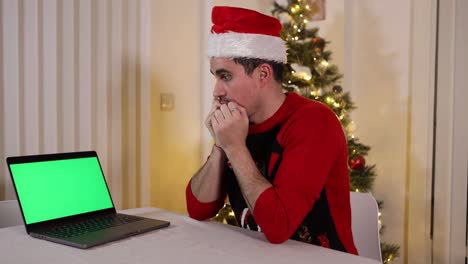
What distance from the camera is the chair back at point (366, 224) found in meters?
1.62

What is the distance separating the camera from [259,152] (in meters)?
1.56

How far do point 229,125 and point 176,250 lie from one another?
45 cm

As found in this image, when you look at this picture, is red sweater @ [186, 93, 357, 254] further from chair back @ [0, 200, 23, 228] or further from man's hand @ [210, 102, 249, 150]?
chair back @ [0, 200, 23, 228]

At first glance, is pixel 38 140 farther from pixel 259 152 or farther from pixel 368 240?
pixel 368 240

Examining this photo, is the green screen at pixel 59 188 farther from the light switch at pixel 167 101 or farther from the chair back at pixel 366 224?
the light switch at pixel 167 101

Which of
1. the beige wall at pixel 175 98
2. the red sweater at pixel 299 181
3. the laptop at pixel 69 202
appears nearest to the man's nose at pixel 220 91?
the red sweater at pixel 299 181

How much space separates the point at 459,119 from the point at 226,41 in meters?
1.91

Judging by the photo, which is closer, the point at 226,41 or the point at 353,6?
the point at 226,41

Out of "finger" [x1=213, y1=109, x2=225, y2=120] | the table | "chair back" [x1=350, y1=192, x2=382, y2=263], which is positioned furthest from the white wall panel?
"chair back" [x1=350, y1=192, x2=382, y2=263]

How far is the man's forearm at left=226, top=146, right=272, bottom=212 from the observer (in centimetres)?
127

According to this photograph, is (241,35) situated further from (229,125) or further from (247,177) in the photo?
(247,177)

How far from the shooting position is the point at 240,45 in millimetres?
1482

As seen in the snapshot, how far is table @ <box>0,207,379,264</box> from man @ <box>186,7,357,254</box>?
3.8 inches

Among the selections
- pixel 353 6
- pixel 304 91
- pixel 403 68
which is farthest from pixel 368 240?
pixel 353 6
